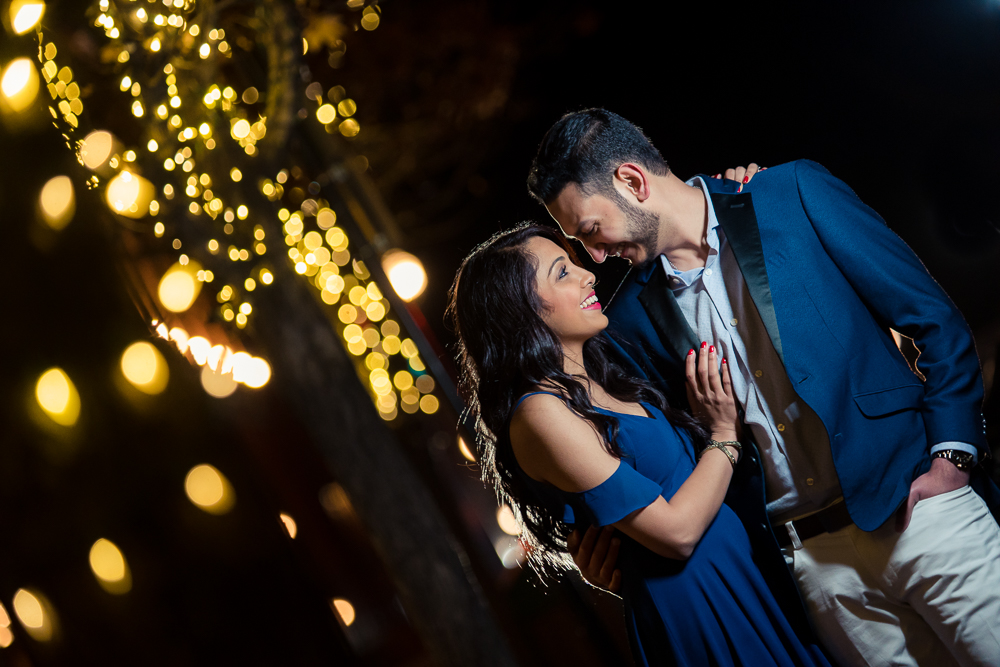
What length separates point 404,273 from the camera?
5.29 metres

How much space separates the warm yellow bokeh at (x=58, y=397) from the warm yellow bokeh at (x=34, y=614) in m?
0.52

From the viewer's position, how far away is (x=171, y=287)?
10.8 ft

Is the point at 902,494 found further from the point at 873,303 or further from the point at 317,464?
the point at 317,464

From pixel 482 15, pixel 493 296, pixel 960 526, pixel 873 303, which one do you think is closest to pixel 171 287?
pixel 493 296

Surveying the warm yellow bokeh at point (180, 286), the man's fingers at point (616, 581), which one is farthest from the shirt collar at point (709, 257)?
the warm yellow bokeh at point (180, 286)

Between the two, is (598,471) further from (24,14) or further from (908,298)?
(24,14)

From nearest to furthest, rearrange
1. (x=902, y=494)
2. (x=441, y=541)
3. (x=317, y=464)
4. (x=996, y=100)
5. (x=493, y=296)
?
(x=902, y=494), (x=493, y=296), (x=996, y=100), (x=317, y=464), (x=441, y=541)

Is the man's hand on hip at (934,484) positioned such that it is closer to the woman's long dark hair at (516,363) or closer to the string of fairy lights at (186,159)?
the woman's long dark hair at (516,363)

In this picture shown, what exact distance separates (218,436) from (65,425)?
17.7 inches

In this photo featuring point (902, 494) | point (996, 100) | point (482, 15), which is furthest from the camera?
point (482, 15)

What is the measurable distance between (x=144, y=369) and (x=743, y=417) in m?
1.85

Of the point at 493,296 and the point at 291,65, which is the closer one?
the point at 493,296

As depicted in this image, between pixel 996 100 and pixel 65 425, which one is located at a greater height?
pixel 65 425

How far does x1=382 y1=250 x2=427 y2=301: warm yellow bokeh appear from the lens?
16.7 feet
